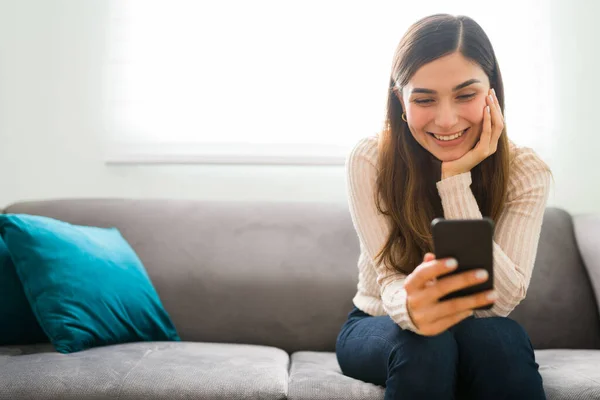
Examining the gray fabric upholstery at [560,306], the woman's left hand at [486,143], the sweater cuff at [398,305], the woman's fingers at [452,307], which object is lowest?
the gray fabric upholstery at [560,306]

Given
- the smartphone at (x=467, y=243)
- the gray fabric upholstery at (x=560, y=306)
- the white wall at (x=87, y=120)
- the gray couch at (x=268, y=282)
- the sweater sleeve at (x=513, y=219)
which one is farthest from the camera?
the white wall at (x=87, y=120)

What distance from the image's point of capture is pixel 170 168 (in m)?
2.46

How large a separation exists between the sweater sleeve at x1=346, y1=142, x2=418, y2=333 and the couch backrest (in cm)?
45

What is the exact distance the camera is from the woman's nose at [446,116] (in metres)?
1.41

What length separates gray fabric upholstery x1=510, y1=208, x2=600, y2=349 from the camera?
1958 millimetres

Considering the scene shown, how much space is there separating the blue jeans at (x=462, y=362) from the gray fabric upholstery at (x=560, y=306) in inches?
27.6

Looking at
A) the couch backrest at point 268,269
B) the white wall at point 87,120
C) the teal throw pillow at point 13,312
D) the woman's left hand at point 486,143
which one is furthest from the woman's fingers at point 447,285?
the white wall at point 87,120

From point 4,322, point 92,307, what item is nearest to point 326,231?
point 92,307

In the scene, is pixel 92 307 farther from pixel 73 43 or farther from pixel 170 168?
pixel 73 43

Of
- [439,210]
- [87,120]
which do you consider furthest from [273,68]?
[439,210]

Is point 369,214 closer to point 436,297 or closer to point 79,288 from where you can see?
point 436,297

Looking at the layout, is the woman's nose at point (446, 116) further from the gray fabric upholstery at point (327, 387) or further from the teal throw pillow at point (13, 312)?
the teal throw pillow at point (13, 312)

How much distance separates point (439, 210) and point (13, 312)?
1172mm

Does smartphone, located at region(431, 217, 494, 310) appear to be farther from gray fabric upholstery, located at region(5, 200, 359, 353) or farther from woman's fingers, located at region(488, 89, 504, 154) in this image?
gray fabric upholstery, located at region(5, 200, 359, 353)
